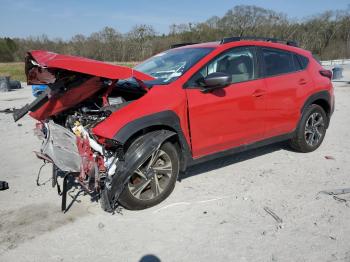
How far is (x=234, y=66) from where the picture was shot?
4750mm

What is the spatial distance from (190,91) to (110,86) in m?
0.92

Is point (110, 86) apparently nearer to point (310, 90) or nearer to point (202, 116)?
point (202, 116)

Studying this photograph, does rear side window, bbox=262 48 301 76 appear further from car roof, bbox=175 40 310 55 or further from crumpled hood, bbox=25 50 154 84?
crumpled hood, bbox=25 50 154 84

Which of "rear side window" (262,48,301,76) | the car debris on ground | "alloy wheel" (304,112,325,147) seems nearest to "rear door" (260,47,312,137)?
"rear side window" (262,48,301,76)

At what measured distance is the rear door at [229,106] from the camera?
4.27 metres

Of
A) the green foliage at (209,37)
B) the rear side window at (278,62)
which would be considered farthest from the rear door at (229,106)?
the green foliage at (209,37)

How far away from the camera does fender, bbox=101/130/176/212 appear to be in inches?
146

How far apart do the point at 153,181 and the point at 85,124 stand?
982 millimetres

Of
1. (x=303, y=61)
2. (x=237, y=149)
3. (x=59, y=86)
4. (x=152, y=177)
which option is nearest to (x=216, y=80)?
(x=237, y=149)

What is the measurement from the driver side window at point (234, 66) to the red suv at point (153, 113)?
0.01 metres

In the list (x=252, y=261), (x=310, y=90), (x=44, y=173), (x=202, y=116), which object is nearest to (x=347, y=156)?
(x=310, y=90)

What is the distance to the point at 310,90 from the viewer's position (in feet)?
18.3

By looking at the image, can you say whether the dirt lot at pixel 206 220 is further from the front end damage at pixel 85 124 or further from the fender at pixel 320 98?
the fender at pixel 320 98

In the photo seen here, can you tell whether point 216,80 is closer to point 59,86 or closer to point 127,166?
point 127,166
